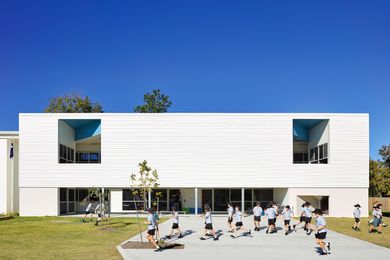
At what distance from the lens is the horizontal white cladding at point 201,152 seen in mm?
28359

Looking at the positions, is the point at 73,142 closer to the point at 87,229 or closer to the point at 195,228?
the point at 87,229

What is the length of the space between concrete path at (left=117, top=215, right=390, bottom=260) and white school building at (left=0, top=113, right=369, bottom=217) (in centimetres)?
994

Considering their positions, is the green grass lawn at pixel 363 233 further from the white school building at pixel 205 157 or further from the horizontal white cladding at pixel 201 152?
the horizontal white cladding at pixel 201 152

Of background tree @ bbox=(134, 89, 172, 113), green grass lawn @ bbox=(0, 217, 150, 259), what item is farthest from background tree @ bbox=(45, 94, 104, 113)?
green grass lawn @ bbox=(0, 217, 150, 259)

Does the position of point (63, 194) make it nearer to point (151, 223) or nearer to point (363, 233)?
point (151, 223)

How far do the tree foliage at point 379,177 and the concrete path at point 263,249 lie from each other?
67.6 feet

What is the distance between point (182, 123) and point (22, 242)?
15.0m

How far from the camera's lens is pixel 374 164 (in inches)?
1679

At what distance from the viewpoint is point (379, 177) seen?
3991 centimetres

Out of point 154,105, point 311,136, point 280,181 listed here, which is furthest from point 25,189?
point 154,105

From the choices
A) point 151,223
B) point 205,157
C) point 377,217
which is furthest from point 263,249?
point 205,157

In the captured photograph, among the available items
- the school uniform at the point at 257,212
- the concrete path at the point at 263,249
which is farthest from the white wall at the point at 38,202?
the school uniform at the point at 257,212

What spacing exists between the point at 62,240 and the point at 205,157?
45.8 feet

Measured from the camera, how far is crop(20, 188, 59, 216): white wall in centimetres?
2820
